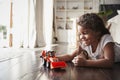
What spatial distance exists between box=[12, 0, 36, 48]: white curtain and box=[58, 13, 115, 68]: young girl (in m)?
4.17

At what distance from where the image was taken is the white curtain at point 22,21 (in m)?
5.81

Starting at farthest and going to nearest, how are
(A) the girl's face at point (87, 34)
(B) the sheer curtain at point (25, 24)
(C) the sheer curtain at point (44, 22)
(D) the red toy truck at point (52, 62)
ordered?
1. (C) the sheer curtain at point (44, 22)
2. (B) the sheer curtain at point (25, 24)
3. (A) the girl's face at point (87, 34)
4. (D) the red toy truck at point (52, 62)

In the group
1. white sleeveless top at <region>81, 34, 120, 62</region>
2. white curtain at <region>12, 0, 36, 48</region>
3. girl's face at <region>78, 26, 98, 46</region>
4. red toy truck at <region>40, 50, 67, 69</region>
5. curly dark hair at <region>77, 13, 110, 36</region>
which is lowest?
red toy truck at <region>40, 50, 67, 69</region>

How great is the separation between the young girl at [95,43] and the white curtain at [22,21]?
417cm

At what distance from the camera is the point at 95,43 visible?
1.72 metres

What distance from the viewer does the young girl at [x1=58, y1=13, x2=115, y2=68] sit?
5.20 feet

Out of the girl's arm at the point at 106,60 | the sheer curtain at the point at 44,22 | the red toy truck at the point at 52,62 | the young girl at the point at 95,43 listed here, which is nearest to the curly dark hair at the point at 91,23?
the young girl at the point at 95,43

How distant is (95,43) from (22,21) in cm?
432

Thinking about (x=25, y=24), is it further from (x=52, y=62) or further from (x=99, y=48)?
(x=52, y=62)

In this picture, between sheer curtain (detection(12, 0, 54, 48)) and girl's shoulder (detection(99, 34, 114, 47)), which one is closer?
girl's shoulder (detection(99, 34, 114, 47))

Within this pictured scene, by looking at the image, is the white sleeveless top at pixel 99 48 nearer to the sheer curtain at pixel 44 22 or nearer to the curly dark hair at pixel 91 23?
the curly dark hair at pixel 91 23

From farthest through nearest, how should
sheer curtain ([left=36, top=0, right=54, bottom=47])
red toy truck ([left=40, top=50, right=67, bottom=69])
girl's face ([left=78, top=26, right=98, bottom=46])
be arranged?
1. sheer curtain ([left=36, top=0, right=54, bottom=47])
2. girl's face ([left=78, top=26, right=98, bottom=46])
3. red toy truck ([left=40, top=50, right=67, bottom=69])

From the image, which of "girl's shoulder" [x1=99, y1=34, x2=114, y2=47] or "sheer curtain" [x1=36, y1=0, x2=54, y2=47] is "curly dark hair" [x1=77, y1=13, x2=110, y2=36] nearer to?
"girl's shoulder" [x1=99, y1=34, x2=114, y2=47]

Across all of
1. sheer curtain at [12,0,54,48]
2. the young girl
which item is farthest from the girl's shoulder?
sheer curtain at [12,0,54,48]
